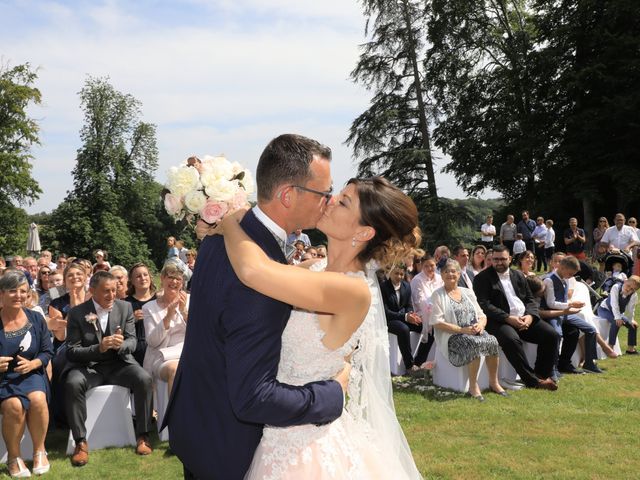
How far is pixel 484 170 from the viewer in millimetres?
30594

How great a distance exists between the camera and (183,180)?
306 cm

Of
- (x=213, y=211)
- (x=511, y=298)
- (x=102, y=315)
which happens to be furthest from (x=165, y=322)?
(x=511, y=298)

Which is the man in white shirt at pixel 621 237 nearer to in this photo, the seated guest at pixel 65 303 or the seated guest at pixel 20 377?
the seated guest at pixel 65 303

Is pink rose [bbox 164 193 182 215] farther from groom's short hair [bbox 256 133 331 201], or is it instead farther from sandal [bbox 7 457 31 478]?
sandal [bbox 7 457 31 478]

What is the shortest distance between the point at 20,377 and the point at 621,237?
15400 mm

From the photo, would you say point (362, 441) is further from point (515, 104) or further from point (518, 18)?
point (518, 18)

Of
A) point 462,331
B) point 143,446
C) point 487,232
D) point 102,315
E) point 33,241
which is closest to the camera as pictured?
point 143,446

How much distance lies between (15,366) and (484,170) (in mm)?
27659

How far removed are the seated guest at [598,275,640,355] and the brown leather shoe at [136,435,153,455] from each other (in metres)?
7.66

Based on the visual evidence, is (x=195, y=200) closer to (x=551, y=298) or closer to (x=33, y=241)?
(x=551, y=298)

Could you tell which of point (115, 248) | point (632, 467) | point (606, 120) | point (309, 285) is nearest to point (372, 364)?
point (309, 285)

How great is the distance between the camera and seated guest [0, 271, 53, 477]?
18.1 feet

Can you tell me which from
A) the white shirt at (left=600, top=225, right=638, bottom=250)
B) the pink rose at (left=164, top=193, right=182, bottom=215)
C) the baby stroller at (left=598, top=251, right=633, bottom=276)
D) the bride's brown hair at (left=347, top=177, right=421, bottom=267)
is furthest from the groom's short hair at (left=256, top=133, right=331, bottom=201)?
the white shirt at (left=600, top=225, right=638, bottom=250)

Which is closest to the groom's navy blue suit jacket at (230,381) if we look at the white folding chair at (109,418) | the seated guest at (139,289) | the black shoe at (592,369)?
the white folding chair at (109,418)
